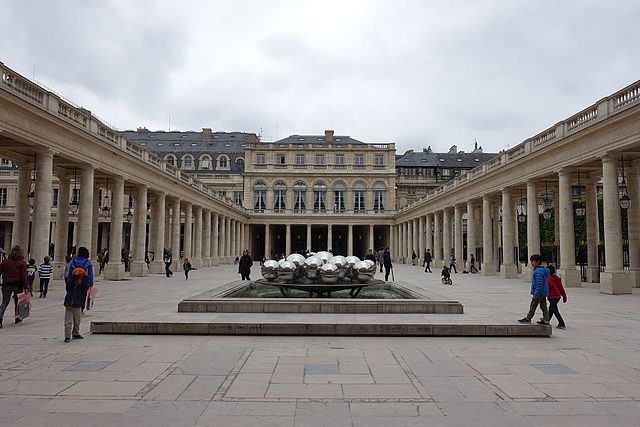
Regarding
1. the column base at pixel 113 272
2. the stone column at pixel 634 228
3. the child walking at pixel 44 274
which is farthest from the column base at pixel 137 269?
the stone column at pixel 634 228

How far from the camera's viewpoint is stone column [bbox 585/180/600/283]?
2639 centimetres

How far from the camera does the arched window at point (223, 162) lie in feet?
254

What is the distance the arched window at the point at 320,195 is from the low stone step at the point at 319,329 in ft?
204

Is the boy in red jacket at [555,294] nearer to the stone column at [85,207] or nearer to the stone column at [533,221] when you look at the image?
the stone column at [533,221]

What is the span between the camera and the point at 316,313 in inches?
476

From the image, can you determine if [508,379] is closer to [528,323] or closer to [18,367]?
[528,323]

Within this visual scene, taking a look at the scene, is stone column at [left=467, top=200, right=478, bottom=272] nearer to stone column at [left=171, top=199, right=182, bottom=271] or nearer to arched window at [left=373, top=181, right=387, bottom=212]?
stone column at [left=171, top=199, right=182, bottom=271]

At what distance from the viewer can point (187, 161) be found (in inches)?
3027

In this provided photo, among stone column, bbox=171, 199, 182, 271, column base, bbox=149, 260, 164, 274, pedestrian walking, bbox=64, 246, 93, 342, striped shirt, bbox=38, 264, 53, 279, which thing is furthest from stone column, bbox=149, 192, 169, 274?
pedestrian walking, bbox=64, 246, 93, 342

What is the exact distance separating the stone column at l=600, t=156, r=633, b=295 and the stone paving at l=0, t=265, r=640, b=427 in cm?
1052

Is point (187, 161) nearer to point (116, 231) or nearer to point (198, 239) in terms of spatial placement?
point (198, 239)

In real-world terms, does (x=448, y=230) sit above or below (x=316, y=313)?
above

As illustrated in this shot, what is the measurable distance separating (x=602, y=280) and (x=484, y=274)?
13.8 metres

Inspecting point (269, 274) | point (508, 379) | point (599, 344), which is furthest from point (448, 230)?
point (508, 379)
